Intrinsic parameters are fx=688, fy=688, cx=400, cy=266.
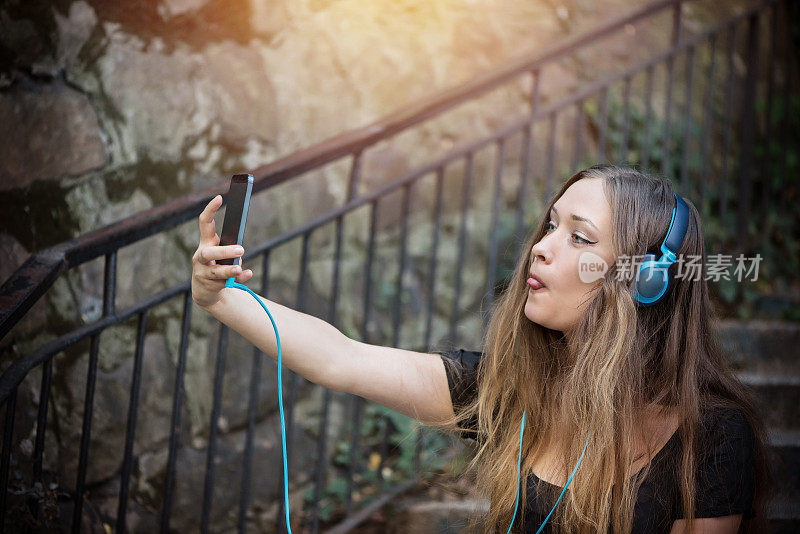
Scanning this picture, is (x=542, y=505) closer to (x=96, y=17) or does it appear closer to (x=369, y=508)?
(x=369, y=508)

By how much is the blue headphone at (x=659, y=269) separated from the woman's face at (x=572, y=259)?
0.24ft

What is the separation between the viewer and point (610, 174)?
5.21 feet

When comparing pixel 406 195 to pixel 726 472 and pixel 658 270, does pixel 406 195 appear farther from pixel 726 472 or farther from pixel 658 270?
pixel 726 472

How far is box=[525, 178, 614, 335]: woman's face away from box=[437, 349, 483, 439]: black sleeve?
28cm

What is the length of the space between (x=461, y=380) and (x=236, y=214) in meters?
0.73

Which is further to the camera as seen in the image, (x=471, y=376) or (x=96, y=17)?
(x=96, y=17)

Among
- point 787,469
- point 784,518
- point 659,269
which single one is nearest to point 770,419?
point 787,469

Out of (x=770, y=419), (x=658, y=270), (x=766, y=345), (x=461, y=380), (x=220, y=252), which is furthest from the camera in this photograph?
(x=766, y=345)

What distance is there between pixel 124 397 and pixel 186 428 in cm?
29

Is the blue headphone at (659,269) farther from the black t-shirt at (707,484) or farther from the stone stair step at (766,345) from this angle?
the stone stair step at (766,345)

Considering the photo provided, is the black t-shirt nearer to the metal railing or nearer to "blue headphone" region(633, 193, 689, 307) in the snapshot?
"blue headphone" region(633, 193, 689, 307)

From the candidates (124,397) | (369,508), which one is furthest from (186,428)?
(369,508)

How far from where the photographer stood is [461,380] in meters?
1.75

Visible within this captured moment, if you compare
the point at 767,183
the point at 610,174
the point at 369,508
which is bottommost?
the point at 369,508
